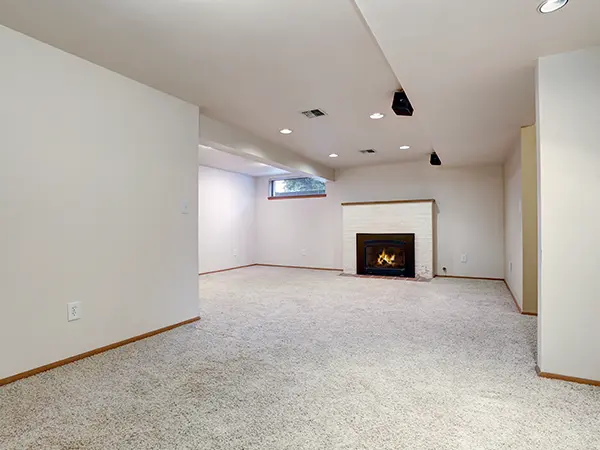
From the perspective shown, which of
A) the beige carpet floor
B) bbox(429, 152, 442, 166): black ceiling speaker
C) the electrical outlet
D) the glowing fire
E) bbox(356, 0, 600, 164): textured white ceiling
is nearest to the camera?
the beige carpet floor

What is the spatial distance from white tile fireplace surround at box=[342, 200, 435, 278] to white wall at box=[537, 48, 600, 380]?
407 cm

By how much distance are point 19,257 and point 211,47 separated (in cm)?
181

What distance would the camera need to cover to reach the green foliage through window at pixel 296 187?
770 centimetres

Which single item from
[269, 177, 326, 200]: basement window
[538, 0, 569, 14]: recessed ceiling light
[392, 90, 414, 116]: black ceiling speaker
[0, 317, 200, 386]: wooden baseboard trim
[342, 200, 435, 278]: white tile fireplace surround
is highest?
[392, 90, 414, 116]: black ceiling speaker

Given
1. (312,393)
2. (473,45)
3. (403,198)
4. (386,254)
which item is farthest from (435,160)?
(312,393)

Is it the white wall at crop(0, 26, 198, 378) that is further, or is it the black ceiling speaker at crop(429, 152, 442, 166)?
the black ceiling speaker at crop(429, 152, 442, 166)

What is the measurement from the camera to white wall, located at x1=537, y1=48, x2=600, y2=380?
6.81 feet

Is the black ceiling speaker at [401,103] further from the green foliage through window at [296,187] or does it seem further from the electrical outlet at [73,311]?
the green foliage through window at [296,187]

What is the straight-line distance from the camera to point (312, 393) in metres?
1.95

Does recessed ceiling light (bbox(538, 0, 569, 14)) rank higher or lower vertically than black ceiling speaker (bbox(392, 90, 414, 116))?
lower

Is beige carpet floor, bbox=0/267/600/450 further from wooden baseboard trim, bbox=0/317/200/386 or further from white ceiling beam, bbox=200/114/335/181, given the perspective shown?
white ceiling beam, bbox=200/114/335/181

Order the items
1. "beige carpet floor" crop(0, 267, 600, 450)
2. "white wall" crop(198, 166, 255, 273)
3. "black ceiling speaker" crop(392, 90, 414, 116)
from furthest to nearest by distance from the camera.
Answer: "white wall" crop(198, 166, 255, 273), "black ceiling speaker" crop(392, 90, 414, 116), "beige carpet floor" crop(0, 267, 600, 450)

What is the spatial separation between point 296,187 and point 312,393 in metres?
6.28

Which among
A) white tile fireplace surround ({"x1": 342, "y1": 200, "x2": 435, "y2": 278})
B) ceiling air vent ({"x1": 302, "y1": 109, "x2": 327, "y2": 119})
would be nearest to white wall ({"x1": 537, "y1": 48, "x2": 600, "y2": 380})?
ceiling air vent ({"x1": 302, "y1": 109, "x2": 327, "y2": 119})
